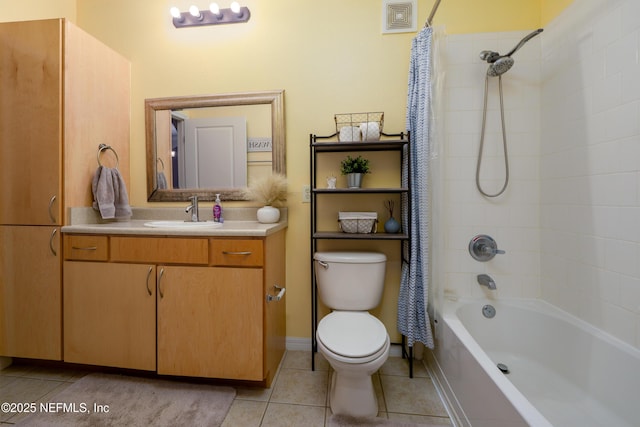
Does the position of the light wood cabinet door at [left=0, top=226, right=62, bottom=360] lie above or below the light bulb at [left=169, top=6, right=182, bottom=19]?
below

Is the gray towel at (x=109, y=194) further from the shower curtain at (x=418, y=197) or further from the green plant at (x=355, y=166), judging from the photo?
the shower curtain at (x=418, y=197)

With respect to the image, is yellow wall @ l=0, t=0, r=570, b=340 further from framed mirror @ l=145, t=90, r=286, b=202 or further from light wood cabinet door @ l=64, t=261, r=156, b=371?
light wood cabinet door @ l=64, t=261, r=156, b=371

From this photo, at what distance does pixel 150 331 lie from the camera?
1.39m

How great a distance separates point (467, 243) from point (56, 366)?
2.68 metres

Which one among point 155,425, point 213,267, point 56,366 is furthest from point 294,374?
point 56,366

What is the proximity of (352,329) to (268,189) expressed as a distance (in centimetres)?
95

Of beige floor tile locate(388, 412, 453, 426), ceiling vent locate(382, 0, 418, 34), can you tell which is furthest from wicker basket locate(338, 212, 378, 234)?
ceiling vent locate(382, 0, 418, 34)

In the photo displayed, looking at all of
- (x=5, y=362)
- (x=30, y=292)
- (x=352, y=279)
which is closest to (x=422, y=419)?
(x=352, y=279)

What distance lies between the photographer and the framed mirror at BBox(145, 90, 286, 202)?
5.83 feet

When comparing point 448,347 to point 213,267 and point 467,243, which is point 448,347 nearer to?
Answer: point 467,243

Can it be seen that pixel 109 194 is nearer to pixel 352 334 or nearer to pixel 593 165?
pixel 352 334

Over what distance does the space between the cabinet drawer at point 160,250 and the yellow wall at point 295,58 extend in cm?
59

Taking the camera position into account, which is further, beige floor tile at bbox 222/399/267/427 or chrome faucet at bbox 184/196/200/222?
chrome faucet at bbox 184/196/200/222

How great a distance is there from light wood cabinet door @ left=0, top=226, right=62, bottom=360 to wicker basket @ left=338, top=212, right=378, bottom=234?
5.46 feet
